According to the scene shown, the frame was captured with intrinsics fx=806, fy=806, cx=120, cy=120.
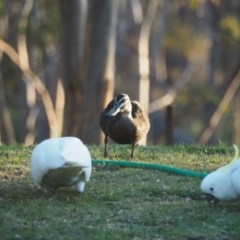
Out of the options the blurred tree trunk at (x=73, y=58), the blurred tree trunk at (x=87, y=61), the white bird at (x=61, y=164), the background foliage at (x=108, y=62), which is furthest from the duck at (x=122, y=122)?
the blurred tree trunk at (x=73, y=58)

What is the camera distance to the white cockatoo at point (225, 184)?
5.68 metres

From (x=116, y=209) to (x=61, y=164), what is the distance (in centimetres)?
53

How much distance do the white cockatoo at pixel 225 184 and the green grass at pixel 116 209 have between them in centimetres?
13

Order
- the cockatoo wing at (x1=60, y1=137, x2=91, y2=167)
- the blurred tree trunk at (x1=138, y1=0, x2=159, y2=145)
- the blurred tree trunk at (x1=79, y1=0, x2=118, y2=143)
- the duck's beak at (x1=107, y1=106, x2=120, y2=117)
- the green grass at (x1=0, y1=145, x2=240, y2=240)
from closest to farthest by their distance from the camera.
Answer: the green grass at (x1=0, y1=145, x2=240, y2=240) → the cockatoo wing at (x1=60, y1=137, x2=91, y2=167) → the duck's beak at (x1=107, y1=106, x2=120, y2=117) → the blurred tree trunk at (x1=79, y1=0, x2=118, y2=143) → the blurred tree trunk at (x1=138, y1=0, x2=159, y2=145)

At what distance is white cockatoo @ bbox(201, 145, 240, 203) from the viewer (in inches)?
223

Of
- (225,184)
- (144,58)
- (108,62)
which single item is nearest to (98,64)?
(108,62)

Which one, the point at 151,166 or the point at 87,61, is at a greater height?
the point at 87,61

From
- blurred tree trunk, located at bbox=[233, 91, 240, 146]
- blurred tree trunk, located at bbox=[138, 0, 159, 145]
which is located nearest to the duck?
blurred tree trunk, located at bbox=[138, 0, 159, 145]

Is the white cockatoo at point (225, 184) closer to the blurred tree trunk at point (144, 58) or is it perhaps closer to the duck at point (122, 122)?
→ the duck at point (122, 122)

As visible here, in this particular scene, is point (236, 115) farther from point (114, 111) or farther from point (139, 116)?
point (114, 111)

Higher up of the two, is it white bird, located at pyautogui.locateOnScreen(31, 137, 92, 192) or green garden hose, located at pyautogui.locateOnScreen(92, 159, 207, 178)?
white bird, located at pyautogui.locateOnScreen(31, 137, 92, 192)

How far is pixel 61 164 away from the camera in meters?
5.83

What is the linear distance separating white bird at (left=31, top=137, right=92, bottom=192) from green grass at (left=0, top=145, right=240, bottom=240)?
0.47 ft

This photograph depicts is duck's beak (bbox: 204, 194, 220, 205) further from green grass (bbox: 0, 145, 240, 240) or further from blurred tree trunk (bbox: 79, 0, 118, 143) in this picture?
blurred tree trunk (bbox: 79, 0, 118, 143)
